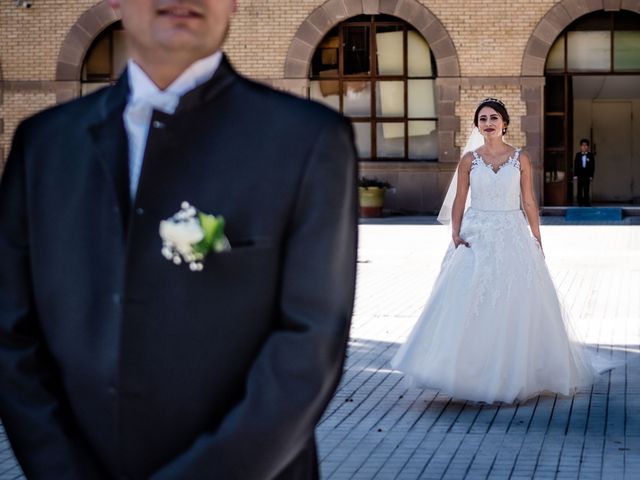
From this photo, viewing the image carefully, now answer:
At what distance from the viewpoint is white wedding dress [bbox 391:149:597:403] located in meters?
9.25

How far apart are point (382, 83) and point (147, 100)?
30040mm

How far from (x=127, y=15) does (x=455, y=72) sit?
2910 cm

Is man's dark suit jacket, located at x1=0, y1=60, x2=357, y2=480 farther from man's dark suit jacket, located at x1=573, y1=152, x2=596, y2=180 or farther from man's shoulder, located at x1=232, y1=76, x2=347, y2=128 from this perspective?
man's dark suit jacket, located at x1=573, y1=152, x2=596, y2=180

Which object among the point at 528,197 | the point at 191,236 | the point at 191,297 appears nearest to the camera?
the point at 191,236

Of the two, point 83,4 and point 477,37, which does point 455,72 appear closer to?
point 477,37

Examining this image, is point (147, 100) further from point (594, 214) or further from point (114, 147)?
point (594, 214)

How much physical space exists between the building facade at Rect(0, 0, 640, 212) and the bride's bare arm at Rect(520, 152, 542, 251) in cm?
2163

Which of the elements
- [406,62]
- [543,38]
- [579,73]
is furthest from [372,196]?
[579,73]

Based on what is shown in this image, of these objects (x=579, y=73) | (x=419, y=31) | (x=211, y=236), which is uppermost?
(x=419, y=31)

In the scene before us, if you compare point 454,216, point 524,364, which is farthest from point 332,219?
point 454,216

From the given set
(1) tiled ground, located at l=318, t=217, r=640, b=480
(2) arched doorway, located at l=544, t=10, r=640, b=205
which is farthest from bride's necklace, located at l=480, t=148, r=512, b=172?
(2) arched doorway, located at l=544, t=10, r=640, b=205

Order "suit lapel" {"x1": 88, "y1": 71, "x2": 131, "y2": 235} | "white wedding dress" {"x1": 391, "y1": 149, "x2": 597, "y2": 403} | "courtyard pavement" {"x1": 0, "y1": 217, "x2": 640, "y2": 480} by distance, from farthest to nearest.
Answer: "white wedding dress" {"x1": 391, "y1": 149, "x2": 597, "y2": 403}, "courtyard pavement" {"x1": 0, "y1": 217, "x2": 640, "y2": 480}, "suit lapel" {"x1": 88, "y1": 71, "x2": 131, "y2": 235}

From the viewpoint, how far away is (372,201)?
31484mm

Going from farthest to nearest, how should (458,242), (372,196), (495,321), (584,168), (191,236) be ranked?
(584,168) < (372,196) < (458,242) < (495,321) < (191,236)
